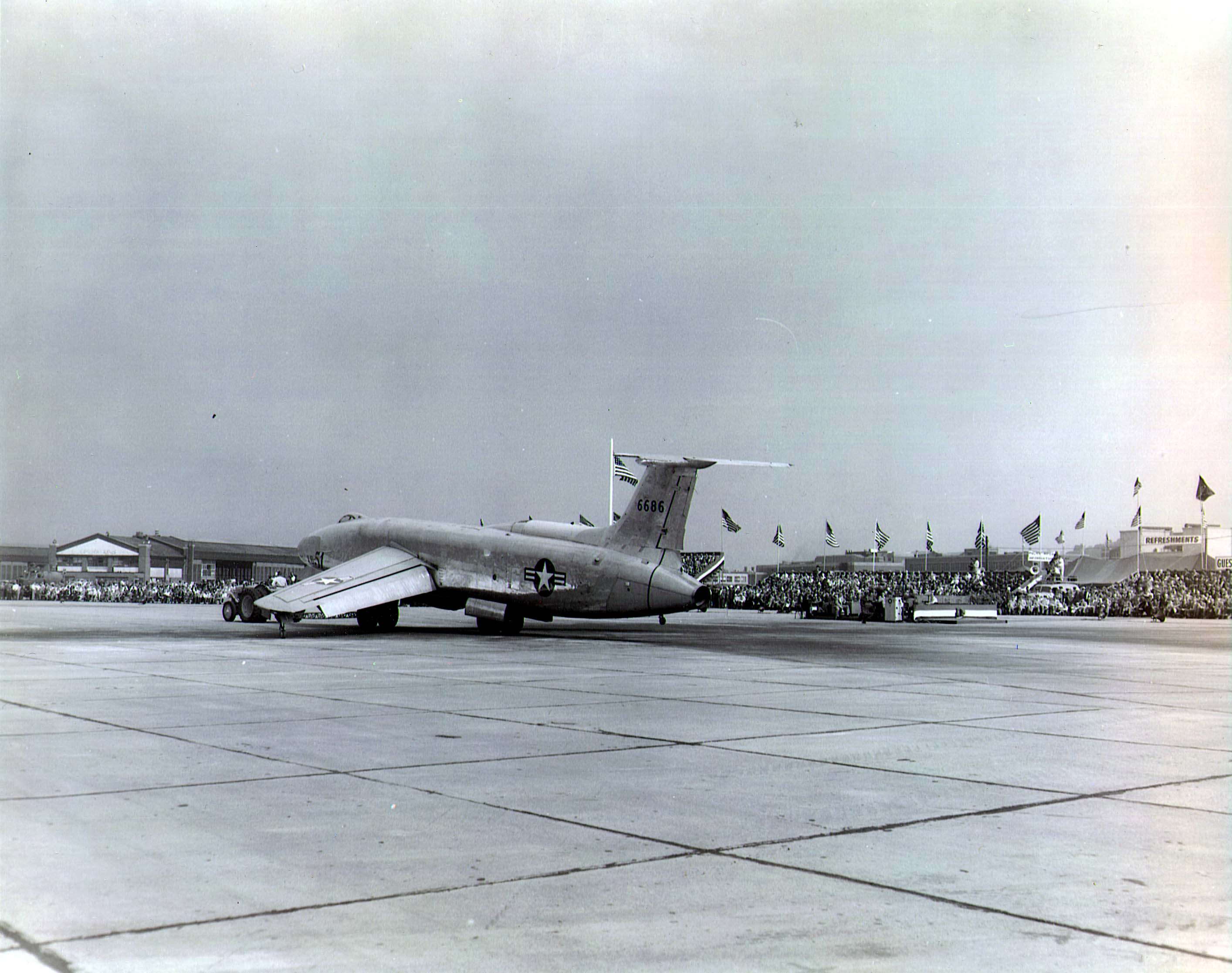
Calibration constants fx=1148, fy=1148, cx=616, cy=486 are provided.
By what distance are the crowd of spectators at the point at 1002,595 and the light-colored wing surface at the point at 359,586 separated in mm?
20078

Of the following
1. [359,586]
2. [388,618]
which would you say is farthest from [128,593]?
[359,586]

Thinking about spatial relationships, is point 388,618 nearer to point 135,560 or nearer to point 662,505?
point 662,505

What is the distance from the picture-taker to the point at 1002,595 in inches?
2410

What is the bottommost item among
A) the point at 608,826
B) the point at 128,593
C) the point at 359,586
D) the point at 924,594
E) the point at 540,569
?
the point at 128,593

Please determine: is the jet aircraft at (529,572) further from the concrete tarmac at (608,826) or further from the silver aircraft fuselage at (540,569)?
the concrete tarmac at (608,826)

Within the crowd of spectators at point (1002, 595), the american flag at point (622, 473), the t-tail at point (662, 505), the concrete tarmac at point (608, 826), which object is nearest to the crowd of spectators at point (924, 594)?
the crowd of spectators at point (1002, 595)

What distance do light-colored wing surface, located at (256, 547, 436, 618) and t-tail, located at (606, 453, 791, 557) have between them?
18.6 ft

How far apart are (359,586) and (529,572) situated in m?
4.13

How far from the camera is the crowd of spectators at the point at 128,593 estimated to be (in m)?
62.4

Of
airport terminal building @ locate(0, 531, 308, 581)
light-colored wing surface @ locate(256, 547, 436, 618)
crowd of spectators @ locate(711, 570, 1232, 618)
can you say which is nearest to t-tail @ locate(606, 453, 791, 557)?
light-colored wing surface @ locate(256, 547, 436, 618)

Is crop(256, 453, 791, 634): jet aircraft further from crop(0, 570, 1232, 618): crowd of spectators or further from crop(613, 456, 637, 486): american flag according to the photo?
crop(0, 570, 1232, 618): crowd of spectators

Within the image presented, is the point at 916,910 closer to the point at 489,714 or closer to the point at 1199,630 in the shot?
the point at 489,714

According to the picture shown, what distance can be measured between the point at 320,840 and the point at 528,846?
44.2 inches

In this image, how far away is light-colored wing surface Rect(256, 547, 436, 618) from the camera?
998 inches
